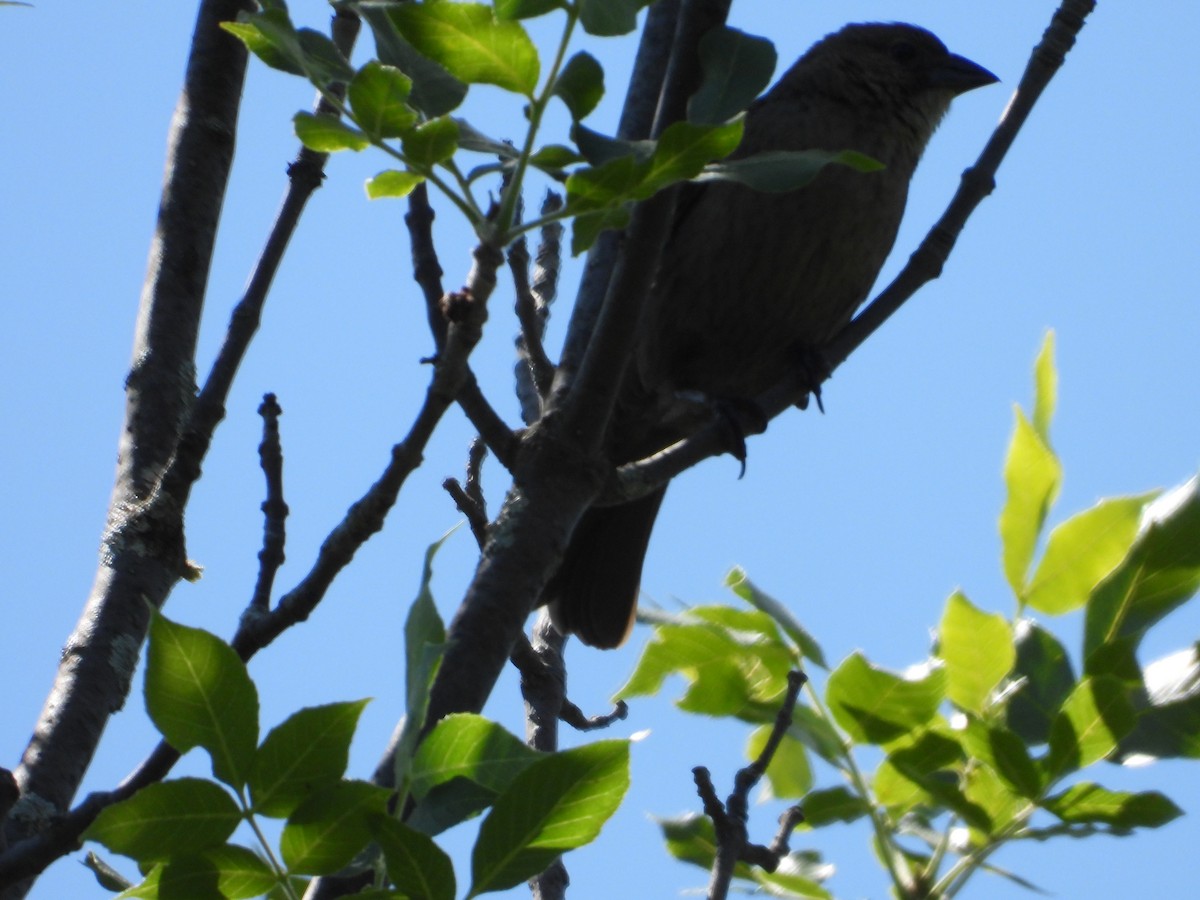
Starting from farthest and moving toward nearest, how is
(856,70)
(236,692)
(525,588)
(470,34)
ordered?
(856,70) < (525,588) < (470,34) < (236,692)

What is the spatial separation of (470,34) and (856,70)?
132 inches

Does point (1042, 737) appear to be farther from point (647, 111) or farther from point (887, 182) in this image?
point (887, 182)

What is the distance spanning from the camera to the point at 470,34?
124 cm

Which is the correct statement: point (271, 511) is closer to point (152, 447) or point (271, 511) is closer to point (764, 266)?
point (152, 447)

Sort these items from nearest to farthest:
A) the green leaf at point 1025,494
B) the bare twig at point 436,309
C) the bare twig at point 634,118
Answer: the green leaf at point 1025,494, the bare twig at point 436,309, the bare twig at point 634,118

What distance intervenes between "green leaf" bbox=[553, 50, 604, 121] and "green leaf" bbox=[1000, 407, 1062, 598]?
525 millimetres

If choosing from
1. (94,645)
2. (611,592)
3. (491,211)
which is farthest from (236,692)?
(611,592)

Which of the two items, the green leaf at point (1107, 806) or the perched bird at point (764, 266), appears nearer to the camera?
the green leaf at point (1107, 806)

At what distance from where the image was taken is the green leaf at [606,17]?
1244mm

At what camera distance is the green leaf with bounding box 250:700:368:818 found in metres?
1.07

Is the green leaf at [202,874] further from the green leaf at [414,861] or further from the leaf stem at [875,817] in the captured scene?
the leaf stem at [875,817]

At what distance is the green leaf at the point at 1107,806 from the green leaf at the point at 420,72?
2.76 ft

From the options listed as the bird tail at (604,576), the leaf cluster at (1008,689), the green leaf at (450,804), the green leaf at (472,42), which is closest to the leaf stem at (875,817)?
the leaf cluster at (1008,689)

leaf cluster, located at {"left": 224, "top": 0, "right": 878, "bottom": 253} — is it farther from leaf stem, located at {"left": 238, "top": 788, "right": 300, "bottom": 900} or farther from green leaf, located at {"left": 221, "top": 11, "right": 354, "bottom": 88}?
leaf stem, located at {"left": 238, "top": 788, "right": 300, "bottom": 900}
